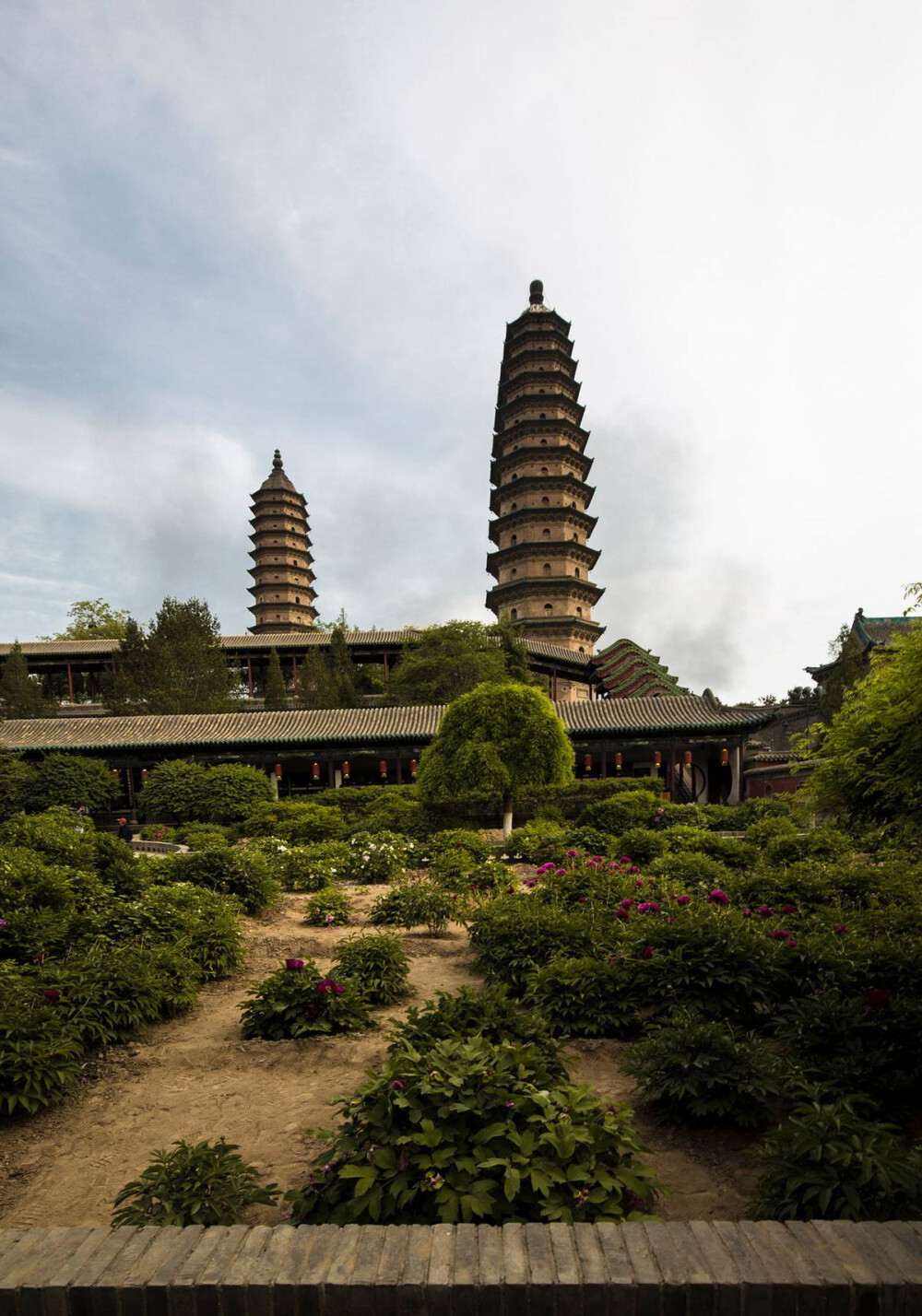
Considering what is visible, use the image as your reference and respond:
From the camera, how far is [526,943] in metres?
6.32

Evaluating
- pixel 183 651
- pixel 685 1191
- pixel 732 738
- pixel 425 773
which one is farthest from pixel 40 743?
pixel 685 1191

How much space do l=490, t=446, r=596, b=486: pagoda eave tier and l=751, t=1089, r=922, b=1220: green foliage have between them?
39616 millimetres

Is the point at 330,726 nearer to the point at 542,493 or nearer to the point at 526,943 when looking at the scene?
the point at 526,943

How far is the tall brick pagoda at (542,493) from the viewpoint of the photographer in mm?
39219

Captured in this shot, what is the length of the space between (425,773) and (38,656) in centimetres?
3301

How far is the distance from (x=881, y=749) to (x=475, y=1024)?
3.58 meters

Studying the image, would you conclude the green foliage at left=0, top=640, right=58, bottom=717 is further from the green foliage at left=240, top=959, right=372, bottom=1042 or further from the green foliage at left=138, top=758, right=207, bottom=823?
the green foliage at left=240, top=959, right=372, bottom=1042

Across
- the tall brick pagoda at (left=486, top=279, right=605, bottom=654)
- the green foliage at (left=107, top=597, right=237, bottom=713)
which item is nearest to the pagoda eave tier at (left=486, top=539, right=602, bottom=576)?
the tall brick pagoda at (left=486, top=279, right=605, bottom=654)

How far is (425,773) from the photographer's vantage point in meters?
15.9

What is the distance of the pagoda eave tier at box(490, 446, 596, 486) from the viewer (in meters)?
40.1

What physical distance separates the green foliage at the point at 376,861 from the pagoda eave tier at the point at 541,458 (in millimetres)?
31164

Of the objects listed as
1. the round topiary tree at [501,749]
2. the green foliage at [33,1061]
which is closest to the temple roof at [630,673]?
the round topiary tree at [501,749]

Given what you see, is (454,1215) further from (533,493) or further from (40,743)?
(533,493)

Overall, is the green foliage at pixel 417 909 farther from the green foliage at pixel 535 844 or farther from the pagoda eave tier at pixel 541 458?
the pagoda eave tier at pixel 541 458
